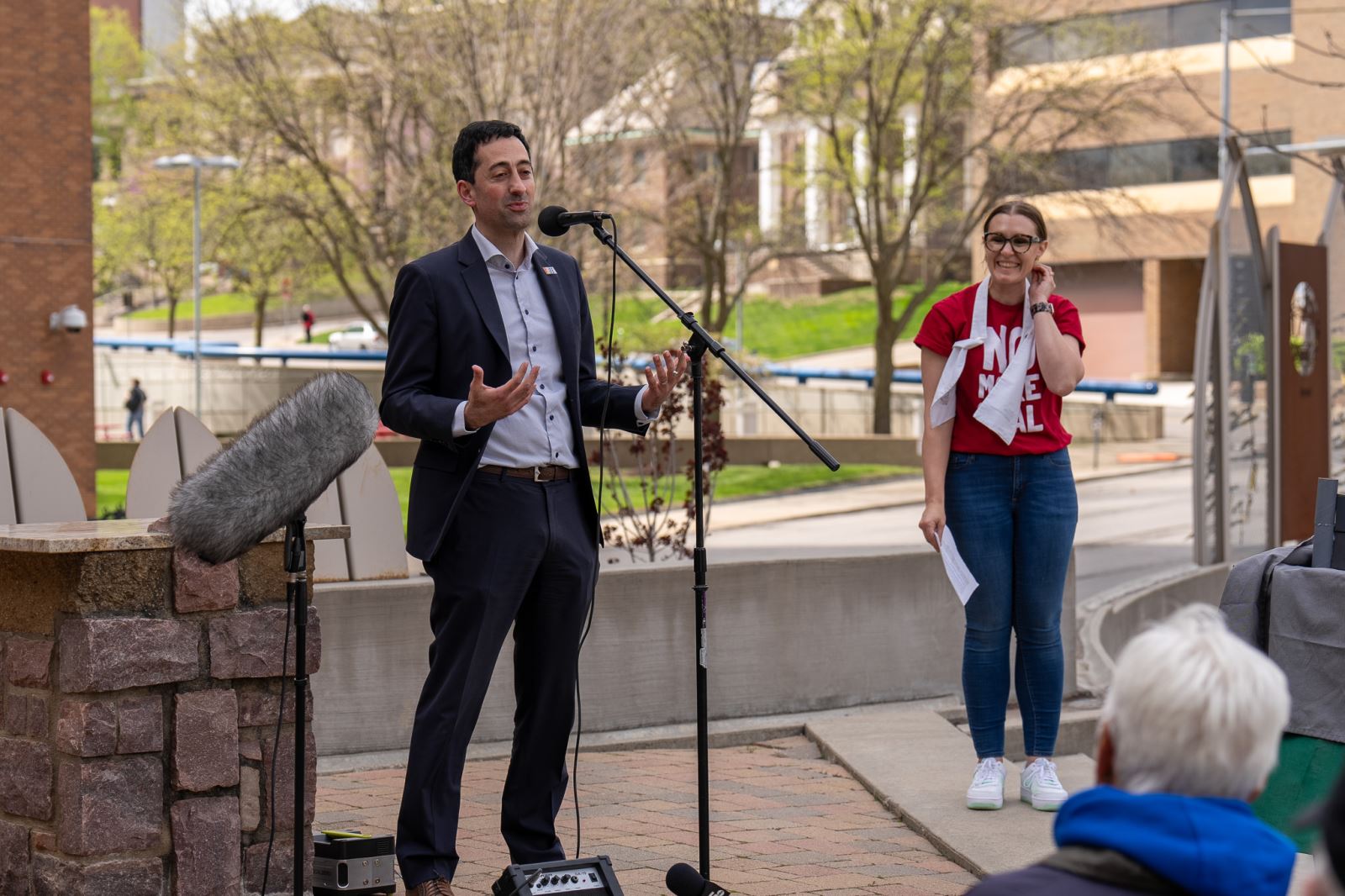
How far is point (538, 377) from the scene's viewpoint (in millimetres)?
4914

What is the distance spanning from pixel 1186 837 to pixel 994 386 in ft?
12.7

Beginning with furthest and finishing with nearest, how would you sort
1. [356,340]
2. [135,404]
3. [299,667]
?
[356,340] → [135,404] → [299,667]

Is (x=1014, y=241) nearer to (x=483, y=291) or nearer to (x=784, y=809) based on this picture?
(x=483, y=291)

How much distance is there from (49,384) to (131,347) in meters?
41.2

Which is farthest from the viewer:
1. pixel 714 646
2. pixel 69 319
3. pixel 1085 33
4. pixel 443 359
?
pixel 1085 33

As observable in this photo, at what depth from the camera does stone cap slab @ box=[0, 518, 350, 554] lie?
452 cm

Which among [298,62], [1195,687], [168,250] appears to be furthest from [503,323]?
[168,250]

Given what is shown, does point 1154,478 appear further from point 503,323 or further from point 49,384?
point 503,323

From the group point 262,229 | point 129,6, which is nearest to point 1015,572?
point 262,229

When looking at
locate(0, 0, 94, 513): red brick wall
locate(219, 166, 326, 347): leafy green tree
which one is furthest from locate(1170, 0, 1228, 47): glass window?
locate(0, 0, 94, 513): red brick wall

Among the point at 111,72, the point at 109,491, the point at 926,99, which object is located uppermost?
the point at 111,72

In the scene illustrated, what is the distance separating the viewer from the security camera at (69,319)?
982 inches

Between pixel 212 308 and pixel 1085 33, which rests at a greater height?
pixel 1085 33

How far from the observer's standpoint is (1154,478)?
96.7 feet
